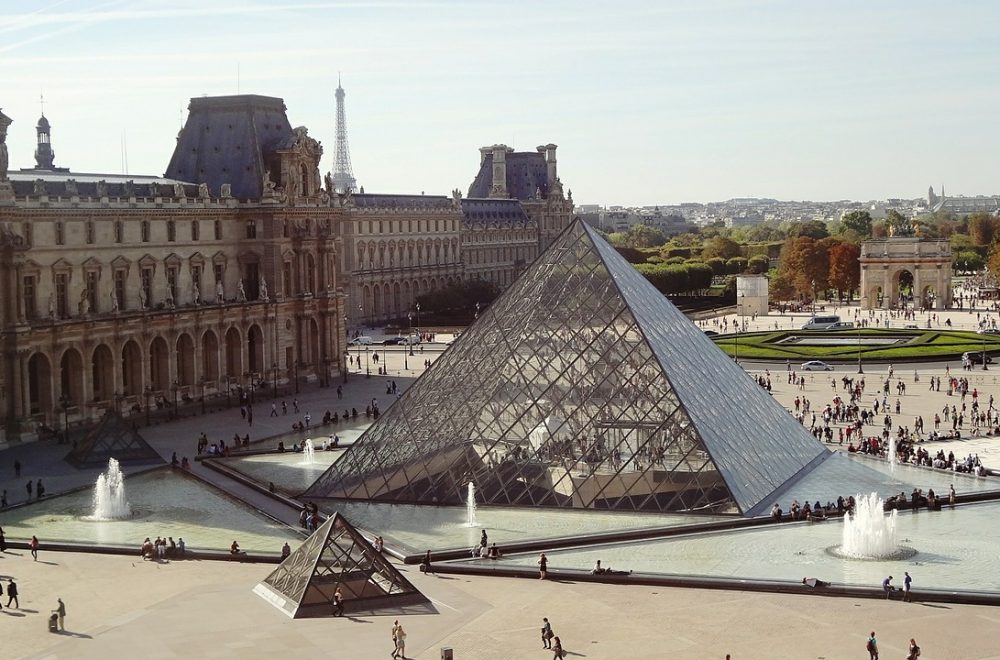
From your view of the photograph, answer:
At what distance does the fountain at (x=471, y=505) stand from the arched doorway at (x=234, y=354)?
26.6 m

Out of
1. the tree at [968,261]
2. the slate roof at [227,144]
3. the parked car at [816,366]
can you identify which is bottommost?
the parked car at [816,366]

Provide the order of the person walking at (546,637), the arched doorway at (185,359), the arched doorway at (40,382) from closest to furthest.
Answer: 1. the person walking at (546,637)
2. the arched doorway at (40,382)
3. the arched doorway at (185,359)

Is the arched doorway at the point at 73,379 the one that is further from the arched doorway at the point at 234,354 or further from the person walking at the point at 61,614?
the person walking at the point at 61,614

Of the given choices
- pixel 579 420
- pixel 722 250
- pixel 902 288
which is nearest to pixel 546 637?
pixel 579 420

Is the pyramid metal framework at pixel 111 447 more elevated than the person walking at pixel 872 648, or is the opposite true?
the pyramid metal framework at pixel 111 447

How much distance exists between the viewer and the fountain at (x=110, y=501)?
33312 millimetres

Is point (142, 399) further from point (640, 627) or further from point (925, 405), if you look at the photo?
point (640, 627)

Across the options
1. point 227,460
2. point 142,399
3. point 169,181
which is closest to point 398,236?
point 169,181

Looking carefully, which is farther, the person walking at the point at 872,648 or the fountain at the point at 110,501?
the fountain at the point at 110,501

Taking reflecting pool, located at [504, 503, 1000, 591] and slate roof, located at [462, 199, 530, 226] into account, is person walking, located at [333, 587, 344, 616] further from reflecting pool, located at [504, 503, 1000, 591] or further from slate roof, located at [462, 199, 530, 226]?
slate roof, located at [462, 199, 530, 226]

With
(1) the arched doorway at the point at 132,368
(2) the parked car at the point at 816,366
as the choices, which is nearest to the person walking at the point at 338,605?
(1) the arched doorway at the point at 132,368

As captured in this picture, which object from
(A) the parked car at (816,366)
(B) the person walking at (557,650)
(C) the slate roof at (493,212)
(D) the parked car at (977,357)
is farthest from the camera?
(C) the slate roof at (493,212)

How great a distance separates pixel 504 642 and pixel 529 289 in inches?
620

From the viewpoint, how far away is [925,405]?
49.9m
